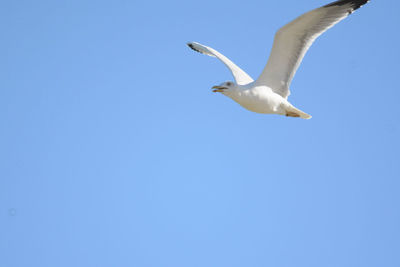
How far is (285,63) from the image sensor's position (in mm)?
10445

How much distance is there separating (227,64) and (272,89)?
1.79 metres

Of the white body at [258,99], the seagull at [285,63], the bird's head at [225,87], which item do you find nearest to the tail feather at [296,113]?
the seagull at [285,63]

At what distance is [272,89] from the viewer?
10.7m

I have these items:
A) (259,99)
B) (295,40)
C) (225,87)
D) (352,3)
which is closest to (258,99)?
(259,99)

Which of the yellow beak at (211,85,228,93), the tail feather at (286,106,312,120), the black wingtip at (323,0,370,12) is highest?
the black wingtip at (323,0,370,12)

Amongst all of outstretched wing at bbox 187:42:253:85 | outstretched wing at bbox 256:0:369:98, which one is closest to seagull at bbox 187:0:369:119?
outstretched wing at bbox 256:0:369:98

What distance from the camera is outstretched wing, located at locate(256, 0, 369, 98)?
9578 mm

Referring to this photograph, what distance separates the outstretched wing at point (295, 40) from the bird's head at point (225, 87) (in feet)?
1.73

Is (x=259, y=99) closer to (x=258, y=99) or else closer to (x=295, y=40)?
(x=258, y=99)

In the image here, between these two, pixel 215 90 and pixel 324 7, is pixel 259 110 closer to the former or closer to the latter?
pixel 215 90

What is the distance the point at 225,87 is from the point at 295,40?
167cm

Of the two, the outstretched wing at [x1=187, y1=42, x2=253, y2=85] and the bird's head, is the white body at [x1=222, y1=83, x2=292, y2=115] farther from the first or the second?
the outstretched wing at [x1=187, y1=42, x2=253, y2=85]

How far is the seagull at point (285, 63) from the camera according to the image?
9617 mm

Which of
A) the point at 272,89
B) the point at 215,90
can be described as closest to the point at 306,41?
the point at 272,89
